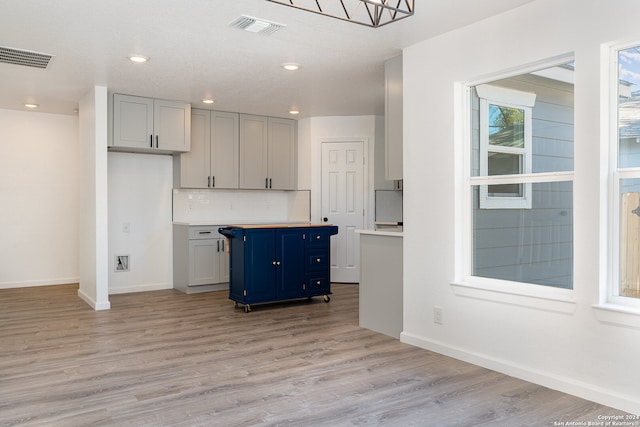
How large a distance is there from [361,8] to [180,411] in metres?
2.71

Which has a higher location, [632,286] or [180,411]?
[632,286]

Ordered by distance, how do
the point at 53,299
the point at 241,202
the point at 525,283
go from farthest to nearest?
the point at 241,202 → the point at 53,299 → the point at 525,283

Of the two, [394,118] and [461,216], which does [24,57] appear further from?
[461,216]

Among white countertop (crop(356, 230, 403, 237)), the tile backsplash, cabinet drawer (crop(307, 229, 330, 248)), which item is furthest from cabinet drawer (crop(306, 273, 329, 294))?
the tile backsplash

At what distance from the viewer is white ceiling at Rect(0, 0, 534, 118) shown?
331 cm

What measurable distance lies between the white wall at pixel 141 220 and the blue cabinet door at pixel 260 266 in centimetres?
204

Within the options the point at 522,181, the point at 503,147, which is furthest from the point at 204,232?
the point at 522,181

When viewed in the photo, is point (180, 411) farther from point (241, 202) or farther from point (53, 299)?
point (241, 202)

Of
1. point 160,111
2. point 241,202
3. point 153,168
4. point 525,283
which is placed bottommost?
point 525,283

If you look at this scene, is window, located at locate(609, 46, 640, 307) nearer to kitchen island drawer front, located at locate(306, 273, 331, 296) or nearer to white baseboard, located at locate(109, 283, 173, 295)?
kitchen island drawer front, located at locate(306, 273, 331, 296)

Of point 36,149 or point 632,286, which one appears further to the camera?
point 36,149

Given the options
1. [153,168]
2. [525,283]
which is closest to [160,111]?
[153,168]

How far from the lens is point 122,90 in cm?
556

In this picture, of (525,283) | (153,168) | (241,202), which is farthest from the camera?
(241,202)
